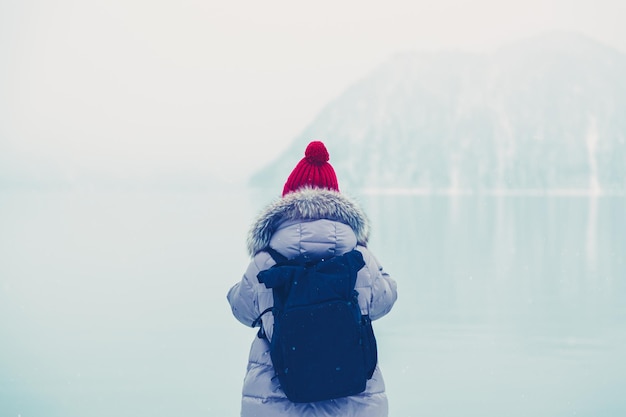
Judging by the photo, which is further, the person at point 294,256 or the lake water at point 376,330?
the lake water at point 376,330

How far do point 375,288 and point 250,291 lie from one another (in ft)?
1.01

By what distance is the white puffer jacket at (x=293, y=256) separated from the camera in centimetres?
172

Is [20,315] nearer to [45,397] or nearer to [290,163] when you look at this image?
[45,397]

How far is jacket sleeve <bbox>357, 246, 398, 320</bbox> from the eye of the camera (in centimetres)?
177

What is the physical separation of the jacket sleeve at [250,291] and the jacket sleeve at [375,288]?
0.79 ft

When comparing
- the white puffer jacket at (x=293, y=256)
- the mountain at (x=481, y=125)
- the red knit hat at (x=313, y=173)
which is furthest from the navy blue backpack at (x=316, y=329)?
the mountain at (x=481, y=125)

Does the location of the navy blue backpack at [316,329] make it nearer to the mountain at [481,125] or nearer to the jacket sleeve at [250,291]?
the jacket sleeve at [250,291]

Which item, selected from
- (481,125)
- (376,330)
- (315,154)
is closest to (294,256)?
(315,154)

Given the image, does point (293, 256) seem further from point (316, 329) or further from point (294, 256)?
point (316, 329)

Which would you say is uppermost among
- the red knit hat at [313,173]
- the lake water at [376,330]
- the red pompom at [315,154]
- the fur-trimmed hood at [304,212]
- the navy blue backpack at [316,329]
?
the red pompom at [315,154]

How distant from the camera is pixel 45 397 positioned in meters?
3.64

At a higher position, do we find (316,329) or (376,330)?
(316,329)

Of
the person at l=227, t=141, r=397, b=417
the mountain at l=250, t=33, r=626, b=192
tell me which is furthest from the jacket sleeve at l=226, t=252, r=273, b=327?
the mountain at l=250, t=33, r=626, b=192

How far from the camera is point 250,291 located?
1746 mm
